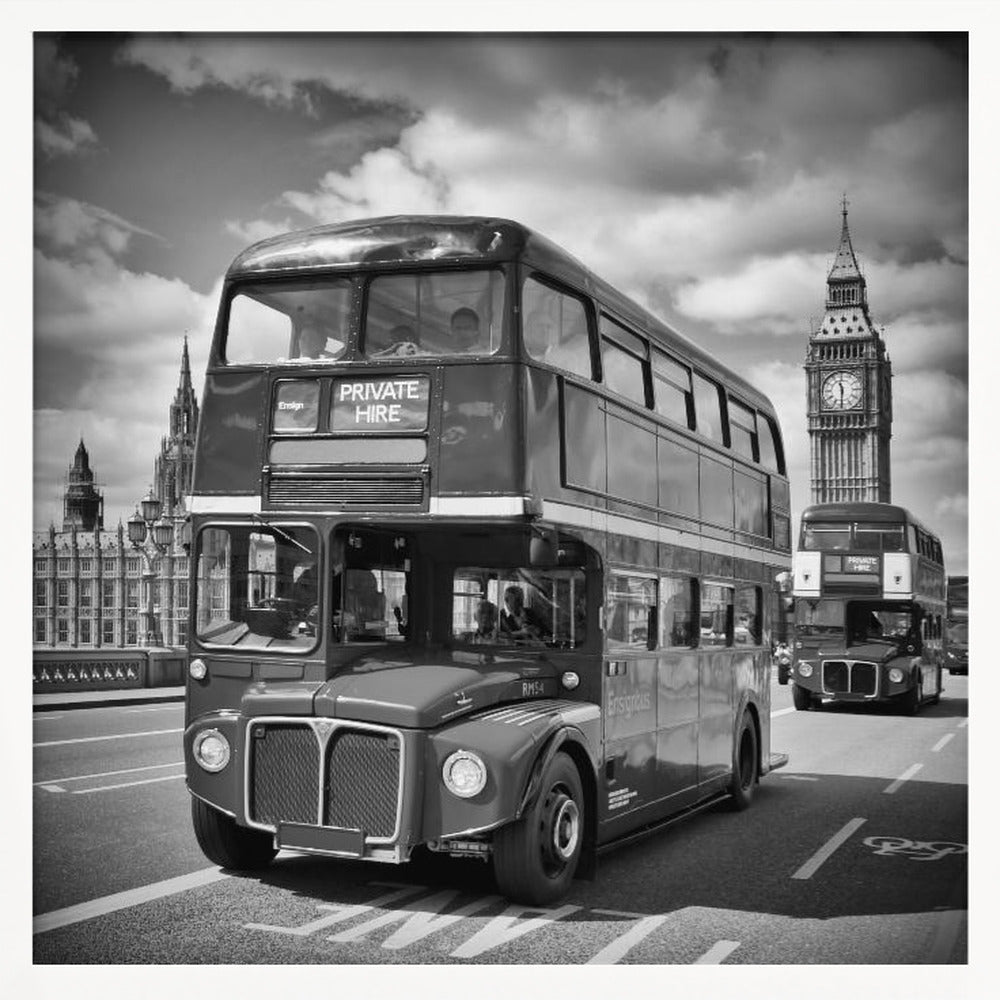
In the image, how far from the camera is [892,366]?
29.4 feet

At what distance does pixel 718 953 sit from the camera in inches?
256

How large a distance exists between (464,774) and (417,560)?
1.81 meters

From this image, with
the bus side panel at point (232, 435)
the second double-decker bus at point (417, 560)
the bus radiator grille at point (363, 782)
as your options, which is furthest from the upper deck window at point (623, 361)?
the bus radiator grille at point (363, 782)

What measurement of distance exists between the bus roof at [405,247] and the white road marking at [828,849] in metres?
4.04

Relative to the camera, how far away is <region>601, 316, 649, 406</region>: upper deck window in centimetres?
866

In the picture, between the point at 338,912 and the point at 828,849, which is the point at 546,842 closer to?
the point at 338,912

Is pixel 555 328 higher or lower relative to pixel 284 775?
higher

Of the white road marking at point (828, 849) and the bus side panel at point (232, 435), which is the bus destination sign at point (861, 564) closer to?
the white road marking at point (828, 849)

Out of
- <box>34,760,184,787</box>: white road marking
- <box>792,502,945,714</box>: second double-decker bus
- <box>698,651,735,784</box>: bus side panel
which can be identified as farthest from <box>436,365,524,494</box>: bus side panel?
<box>792,502,945,714</box>: second double-decker bus

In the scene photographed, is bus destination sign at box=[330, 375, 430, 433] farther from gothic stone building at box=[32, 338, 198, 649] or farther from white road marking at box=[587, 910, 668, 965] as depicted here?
gothic stone building at box=[32, 338, 198, 649]

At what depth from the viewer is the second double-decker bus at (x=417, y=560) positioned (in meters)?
7.04

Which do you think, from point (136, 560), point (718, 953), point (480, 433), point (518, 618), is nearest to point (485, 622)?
point (518, 618)

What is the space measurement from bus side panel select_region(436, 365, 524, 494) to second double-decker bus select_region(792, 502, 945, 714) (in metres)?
16.6
